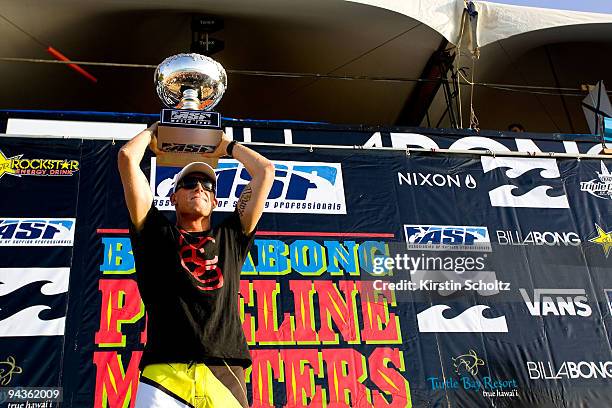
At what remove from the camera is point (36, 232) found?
4.12 m

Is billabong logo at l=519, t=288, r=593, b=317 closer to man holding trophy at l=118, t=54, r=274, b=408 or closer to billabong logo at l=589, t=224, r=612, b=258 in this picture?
billabong logo at l=589, t=224, r=612, b=258

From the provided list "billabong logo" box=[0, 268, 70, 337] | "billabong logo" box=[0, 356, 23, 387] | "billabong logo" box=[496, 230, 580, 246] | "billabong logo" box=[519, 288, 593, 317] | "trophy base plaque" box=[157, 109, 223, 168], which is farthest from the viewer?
"billabong logo" box=[496, 230, 580, 246]

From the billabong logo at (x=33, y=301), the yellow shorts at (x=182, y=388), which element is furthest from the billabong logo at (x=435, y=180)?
the yellow shorts at (x=182, y=388)

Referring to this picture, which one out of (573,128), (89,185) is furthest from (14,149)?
(573,128)

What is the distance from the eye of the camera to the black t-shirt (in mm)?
1963

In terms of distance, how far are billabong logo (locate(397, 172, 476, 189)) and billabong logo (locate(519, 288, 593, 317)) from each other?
91 cm

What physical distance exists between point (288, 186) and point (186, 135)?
7.54 ft

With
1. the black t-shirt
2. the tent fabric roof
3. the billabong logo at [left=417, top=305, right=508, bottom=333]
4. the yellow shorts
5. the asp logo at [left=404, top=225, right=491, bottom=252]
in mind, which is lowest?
the yellow shorts

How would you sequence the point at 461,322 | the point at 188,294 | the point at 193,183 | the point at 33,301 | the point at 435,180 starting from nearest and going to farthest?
the point at 188,294 → the point at 193,183 → the point at 33,301 → the point at 461,322 → the point at 435,180

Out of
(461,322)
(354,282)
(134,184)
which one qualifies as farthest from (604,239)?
(134,184)

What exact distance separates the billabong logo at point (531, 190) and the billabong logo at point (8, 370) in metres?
3.46

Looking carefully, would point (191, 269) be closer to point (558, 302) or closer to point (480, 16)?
point (558, 302)

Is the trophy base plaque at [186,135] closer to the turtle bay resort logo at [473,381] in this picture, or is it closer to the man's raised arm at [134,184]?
the man's raised arm at [134,184]

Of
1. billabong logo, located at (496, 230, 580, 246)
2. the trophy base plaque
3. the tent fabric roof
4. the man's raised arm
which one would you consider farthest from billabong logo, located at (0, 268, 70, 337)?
the tent fabric roof
